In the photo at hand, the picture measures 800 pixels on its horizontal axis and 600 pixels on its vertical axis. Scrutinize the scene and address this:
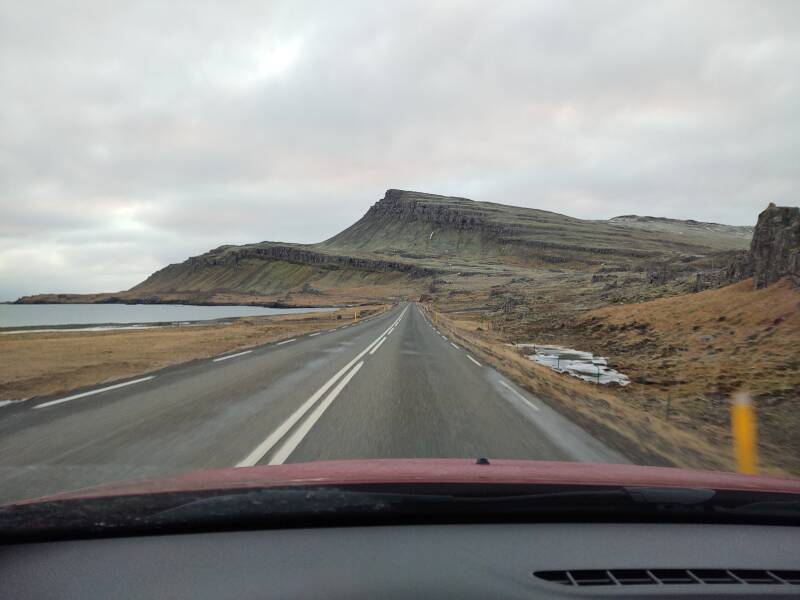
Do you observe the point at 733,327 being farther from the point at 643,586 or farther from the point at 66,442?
the point at 66,442

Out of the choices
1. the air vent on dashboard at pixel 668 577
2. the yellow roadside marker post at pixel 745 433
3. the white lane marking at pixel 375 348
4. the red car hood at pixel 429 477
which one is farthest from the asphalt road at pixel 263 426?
the white lane marking at pixel 375 348

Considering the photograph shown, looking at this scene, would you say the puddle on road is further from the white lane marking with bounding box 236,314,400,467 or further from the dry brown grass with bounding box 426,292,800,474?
the white lane marking with bounding box 236,314,400,467

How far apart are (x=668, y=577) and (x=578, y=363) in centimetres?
1618

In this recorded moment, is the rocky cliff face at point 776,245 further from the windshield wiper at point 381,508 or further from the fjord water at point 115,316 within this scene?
the fjord water at point 115,316

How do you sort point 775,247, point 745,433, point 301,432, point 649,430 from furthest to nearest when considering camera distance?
point 775,247 < point 649,430 < point 301,432 < point 745,433

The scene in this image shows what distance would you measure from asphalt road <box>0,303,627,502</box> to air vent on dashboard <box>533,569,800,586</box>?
10.3 feet

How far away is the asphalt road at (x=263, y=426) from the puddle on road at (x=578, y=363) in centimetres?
479

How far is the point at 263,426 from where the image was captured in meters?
6.38

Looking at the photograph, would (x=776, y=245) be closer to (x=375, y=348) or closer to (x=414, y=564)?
(x=375, y=348)

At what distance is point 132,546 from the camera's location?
2.09 metres

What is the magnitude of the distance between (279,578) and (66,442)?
5.05 meters

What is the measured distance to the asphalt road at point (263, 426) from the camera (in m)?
4.83

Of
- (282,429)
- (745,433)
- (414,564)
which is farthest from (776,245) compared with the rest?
(414,564)

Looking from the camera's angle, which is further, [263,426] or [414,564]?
[263,426]
